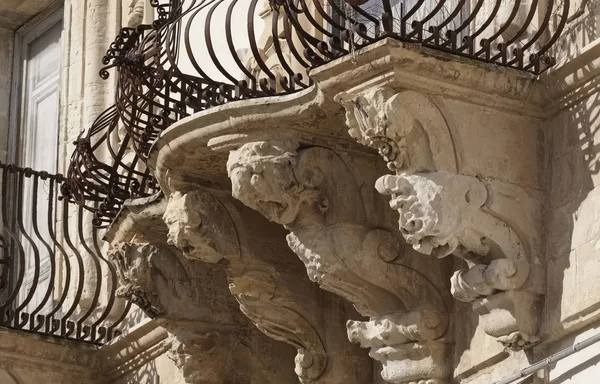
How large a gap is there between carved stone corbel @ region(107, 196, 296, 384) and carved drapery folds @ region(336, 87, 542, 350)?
1.64 m

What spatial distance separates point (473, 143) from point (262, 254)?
Answer: 4.14 feet

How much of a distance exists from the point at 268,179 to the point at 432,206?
687mm

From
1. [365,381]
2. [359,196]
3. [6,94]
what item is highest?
[6,94]

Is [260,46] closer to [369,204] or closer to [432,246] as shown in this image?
[369,204]

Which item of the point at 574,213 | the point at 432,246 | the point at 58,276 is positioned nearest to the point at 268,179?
the point at 432,246

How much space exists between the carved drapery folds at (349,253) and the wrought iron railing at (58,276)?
186 centimetres

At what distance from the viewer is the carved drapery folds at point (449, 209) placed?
8.80 m

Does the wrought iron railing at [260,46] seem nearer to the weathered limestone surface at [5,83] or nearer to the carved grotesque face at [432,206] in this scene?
the carved grotesque face at [432,206]

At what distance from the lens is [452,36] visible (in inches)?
348

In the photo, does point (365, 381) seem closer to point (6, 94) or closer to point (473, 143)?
point (473, 143)

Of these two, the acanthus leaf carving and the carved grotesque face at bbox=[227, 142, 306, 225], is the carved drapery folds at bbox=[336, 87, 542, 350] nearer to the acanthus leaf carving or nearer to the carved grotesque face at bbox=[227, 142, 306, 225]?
the carved grotesque face at bbox=[227, 142, 306, 225]

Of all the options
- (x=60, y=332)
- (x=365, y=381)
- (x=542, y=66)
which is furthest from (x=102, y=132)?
(x=542, y=66)

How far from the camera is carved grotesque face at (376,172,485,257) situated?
8.78 m

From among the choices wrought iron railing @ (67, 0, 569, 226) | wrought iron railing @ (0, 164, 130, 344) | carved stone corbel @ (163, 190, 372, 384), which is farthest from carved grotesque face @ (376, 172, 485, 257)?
wrought iron railing @ (0, 164, 130, 344)
